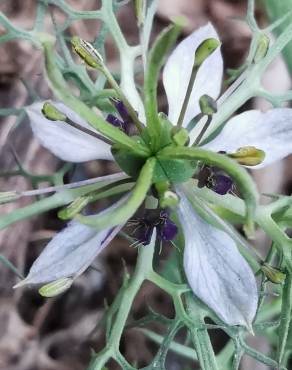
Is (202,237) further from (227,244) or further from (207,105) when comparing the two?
(207,105)

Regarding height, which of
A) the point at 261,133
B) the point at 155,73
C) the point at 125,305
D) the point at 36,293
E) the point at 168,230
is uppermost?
the point at 155,73

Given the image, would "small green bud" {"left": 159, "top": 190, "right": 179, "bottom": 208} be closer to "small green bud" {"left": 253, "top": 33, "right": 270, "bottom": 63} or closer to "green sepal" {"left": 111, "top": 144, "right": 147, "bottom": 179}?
"green sepal" {"left": 111, "top": 144, "right": 147, "bottom": 179}

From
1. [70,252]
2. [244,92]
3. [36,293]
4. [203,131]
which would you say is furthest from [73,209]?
[36,293]

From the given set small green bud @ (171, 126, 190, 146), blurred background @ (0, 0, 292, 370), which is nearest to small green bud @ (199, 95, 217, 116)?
small green bud @ (171, 126, 190, 146)

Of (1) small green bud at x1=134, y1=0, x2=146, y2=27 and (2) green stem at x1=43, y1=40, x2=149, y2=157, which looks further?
(1) small green bud at x1=134, y1=0, x2=146, y2=27

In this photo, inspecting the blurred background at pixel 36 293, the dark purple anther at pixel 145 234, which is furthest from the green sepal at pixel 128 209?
the blurred background at pixel 36 293

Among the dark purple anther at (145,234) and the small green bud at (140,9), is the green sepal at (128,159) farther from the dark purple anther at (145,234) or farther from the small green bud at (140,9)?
the small green bud at (140,9)
